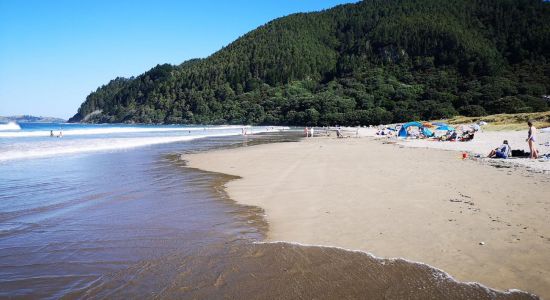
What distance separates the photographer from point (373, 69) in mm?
114250

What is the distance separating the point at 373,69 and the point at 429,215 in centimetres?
11331

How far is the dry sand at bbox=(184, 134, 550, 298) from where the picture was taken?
499cm

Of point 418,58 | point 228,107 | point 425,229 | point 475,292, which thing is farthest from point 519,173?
point 228,107

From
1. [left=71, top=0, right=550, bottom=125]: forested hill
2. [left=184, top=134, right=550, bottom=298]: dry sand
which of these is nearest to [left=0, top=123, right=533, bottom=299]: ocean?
[left=184, top=134, right=550, bottom=298]: dry sand

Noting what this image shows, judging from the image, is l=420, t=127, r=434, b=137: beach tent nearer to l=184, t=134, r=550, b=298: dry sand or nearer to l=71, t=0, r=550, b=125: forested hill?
l=184, t=134, r=550, b=298: dry sand

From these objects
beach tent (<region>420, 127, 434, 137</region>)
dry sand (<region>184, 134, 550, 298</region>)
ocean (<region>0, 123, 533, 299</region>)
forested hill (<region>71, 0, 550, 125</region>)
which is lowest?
ocean (<region>0, 123, 533, 299</region>)

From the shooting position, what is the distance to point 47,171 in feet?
46.8

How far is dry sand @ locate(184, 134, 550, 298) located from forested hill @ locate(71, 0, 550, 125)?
59193 mm

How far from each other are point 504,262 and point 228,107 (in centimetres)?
12438

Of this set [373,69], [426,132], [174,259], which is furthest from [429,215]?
[373,69]

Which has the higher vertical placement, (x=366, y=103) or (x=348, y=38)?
(x=348, y=38)

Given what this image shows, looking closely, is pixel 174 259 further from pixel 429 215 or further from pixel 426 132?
pixel 426 132

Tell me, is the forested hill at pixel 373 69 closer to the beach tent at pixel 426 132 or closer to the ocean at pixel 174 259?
the beach tent at pixel 426 132

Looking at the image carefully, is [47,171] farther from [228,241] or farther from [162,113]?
[162,113]
